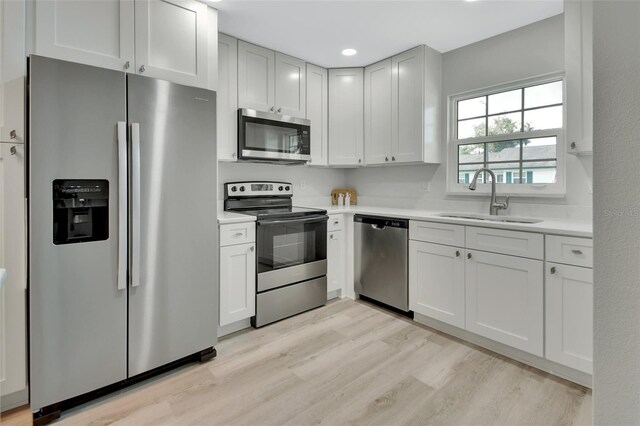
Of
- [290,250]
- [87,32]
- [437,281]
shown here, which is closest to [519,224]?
[437,281]

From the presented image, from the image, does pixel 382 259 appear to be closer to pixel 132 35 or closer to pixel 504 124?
pixel 504 124

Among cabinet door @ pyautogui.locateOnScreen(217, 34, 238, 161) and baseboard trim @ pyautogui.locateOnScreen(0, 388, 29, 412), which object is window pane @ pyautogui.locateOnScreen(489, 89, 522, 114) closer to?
cabinet door @ pyautogui.locateOnScreen(217, 34, 238, 161)

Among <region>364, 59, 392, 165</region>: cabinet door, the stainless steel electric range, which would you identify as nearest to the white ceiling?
<region>364, 59, 392, 165</region>: cabinet door

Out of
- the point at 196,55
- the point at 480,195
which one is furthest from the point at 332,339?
the point at 196,55

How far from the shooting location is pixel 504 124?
9.38 ft

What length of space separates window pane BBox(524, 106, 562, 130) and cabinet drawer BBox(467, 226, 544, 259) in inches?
40.6

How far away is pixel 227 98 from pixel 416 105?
1675 mm

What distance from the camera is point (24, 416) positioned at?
1681 mm

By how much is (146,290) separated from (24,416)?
2.62 feet

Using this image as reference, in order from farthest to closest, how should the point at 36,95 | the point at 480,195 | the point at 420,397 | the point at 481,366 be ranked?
the point at 480,195 → the point at 481,366 → the point at 420,397 → the point at 36,95

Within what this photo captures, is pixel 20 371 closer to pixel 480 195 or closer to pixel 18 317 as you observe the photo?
pixel 18 317

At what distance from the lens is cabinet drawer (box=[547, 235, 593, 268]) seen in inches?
73.2

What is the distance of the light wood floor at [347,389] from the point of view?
1672mm

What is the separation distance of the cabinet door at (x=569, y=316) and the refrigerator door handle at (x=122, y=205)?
8.00 ft
